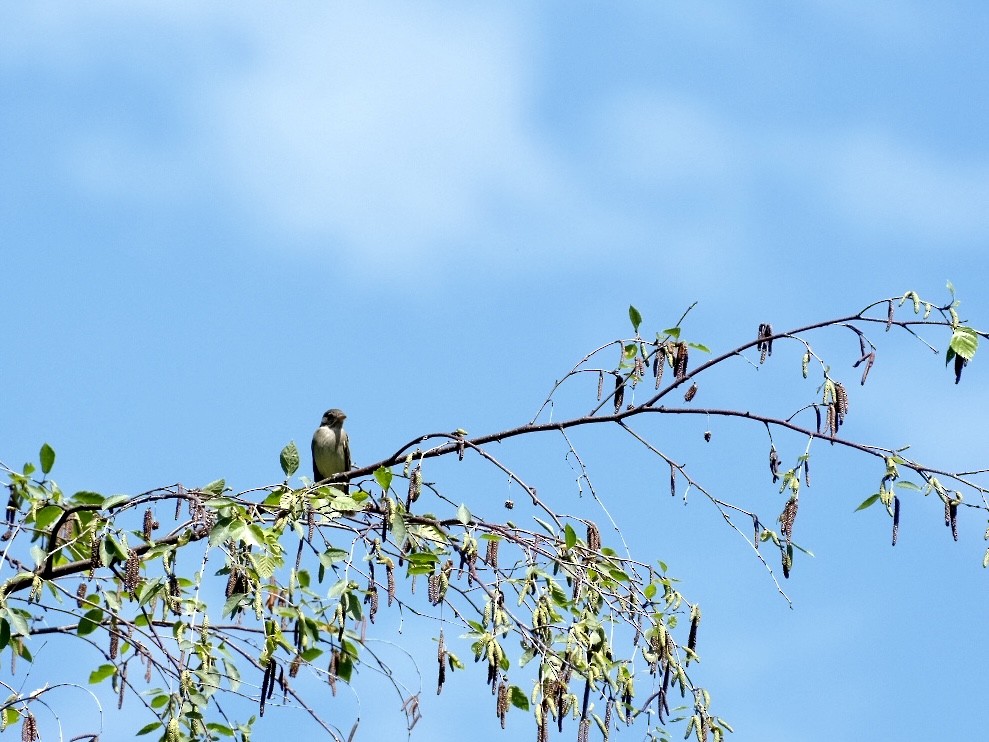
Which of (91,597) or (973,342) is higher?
(973,342)

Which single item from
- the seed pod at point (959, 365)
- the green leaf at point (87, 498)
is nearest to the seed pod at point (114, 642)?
the green leaf at point (87, 498)

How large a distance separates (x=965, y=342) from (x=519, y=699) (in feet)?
8.63

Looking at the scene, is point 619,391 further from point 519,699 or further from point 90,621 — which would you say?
point 90,621

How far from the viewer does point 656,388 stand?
666cm

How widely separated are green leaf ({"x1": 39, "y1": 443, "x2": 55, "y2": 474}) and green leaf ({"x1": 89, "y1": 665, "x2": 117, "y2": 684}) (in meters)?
1.15

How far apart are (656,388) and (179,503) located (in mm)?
2400

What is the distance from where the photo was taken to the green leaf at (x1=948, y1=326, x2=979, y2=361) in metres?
6.09

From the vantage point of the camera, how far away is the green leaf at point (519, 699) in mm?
5926

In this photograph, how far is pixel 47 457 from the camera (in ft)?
20.3

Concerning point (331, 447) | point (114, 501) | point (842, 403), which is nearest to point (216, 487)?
point (114, 501)

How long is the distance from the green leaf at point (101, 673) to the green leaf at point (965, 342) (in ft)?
14.5

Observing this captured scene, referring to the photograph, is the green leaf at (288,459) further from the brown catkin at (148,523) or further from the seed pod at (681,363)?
the seed pod at (681,363)

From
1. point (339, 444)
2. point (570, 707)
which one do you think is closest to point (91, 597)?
point (570, 707)

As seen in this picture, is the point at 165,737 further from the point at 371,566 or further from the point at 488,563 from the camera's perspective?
the point at 488,563
